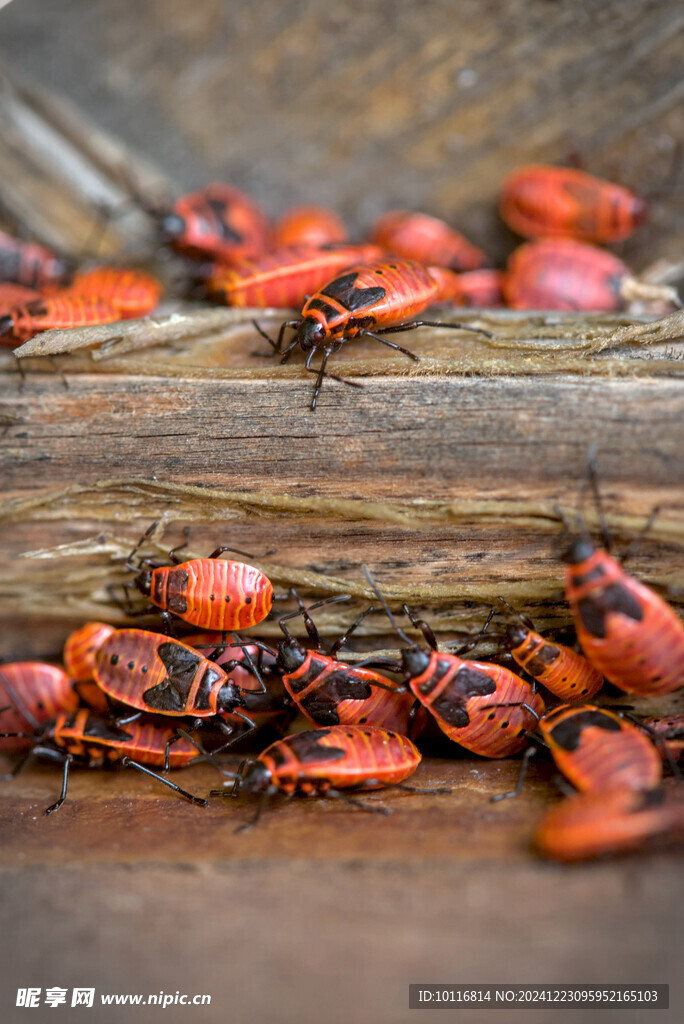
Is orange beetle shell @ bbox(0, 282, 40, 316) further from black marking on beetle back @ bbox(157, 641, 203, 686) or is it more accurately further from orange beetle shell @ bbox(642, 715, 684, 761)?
orange beetle shell @ bbox(642, 715, 684, 761)

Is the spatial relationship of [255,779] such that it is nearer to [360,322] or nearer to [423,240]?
[360,322]

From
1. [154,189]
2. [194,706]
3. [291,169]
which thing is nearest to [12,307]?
[154,189]

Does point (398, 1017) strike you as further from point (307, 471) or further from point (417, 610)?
point (307, 471)

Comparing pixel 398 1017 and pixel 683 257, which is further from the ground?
pixel 683 257

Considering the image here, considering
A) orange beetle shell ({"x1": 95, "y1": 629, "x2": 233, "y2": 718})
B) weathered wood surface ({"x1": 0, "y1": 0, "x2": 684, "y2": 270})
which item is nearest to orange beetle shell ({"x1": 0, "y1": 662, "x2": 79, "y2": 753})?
orange beetle shell ({"x1": 95, "y1": 629, "x2": 233, "y2": 718})

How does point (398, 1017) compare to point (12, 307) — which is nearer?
point (398, 1017)

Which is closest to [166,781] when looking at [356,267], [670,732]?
[670,732]
